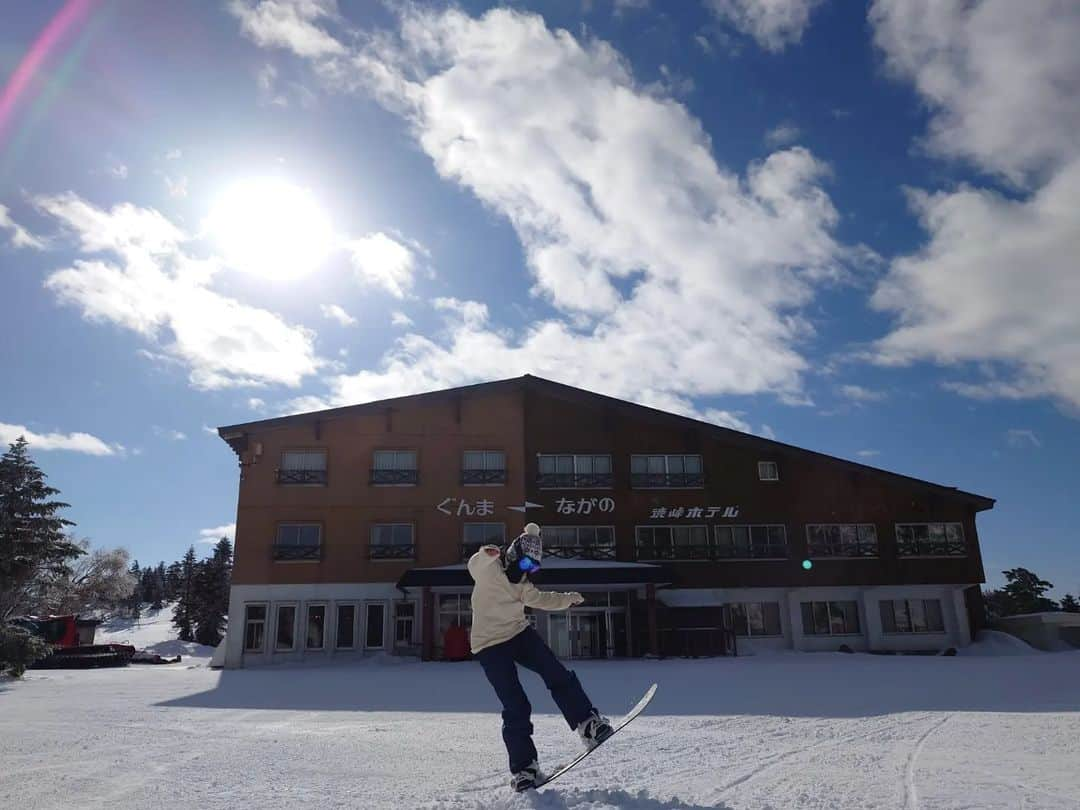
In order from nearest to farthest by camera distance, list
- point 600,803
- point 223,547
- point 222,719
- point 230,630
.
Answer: point 600,803 → point 222,719 → point 230,630 → point 223,547

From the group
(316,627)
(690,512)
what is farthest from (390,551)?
(690,512)

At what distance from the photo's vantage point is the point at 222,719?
9.88 meters

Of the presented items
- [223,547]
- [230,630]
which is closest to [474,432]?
[230,630]

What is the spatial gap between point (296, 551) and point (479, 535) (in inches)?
280

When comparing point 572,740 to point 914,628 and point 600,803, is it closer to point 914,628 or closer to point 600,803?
point 600,803

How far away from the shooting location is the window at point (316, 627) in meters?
28.6

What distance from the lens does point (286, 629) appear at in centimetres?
2870

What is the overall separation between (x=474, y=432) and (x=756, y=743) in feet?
81.2

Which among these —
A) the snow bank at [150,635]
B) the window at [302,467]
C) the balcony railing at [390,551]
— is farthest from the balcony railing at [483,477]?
the snow bank at [150,635]

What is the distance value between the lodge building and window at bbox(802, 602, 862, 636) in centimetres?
7

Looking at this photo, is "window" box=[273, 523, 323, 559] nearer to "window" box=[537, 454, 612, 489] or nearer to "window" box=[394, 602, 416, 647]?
"window" box=[394, 602, 416, 647]

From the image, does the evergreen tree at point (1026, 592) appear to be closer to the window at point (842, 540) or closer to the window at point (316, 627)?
the window at point (842, 540)

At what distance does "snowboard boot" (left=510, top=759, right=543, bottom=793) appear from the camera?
4.93m

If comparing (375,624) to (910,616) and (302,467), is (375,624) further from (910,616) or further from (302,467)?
(910,616)
